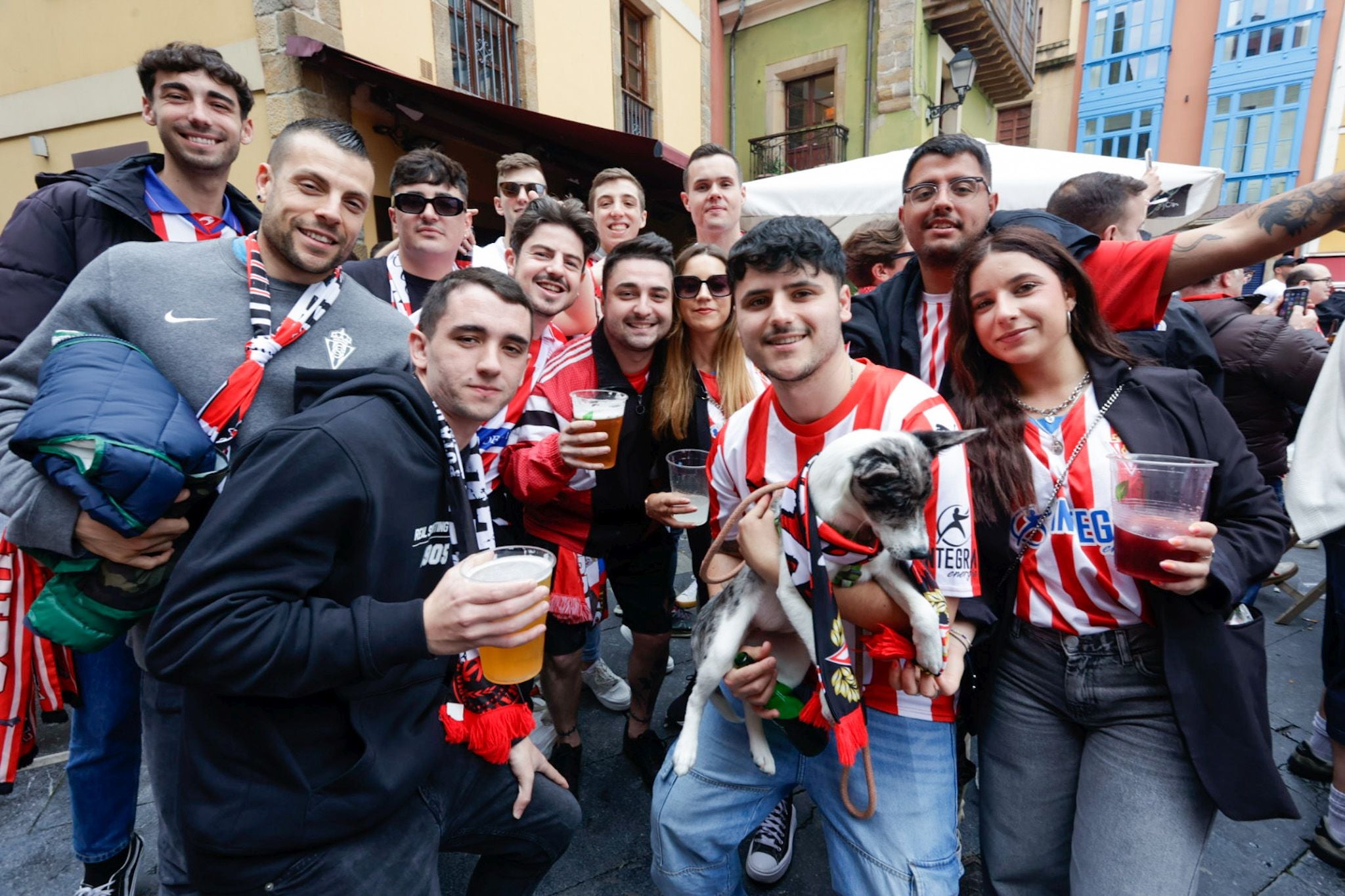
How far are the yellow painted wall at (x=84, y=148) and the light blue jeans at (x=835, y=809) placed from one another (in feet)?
27.6

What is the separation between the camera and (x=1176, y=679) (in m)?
1.72

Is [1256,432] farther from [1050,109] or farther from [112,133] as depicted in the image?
[1050,109]

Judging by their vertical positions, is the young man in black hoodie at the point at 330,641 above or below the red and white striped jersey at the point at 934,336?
below

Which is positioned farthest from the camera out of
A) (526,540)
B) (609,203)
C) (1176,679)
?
(609,203)

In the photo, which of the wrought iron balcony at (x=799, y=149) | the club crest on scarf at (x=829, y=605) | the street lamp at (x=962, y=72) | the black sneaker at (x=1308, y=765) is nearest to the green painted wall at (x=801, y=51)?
the wrought iron balcony at (x=799, y=149)

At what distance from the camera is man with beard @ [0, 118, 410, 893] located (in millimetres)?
1629

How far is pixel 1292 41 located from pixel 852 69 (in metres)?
20.5

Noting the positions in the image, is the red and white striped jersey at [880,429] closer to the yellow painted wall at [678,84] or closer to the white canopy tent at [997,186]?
the white canopy tent at [997,186]

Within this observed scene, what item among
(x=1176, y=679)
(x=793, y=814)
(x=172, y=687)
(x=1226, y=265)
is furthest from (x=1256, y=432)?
(x=172, y=687)

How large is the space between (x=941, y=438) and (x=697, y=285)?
1704 millimetres

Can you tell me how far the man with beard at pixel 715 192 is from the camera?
4098mm

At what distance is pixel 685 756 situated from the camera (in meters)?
2.07

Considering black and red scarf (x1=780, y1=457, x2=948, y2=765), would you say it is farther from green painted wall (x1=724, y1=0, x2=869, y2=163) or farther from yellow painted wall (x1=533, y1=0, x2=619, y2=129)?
green painted wall (x1=724, y1=0, x2=869, y2=163)

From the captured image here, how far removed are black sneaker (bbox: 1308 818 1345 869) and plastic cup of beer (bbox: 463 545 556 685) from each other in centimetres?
344
